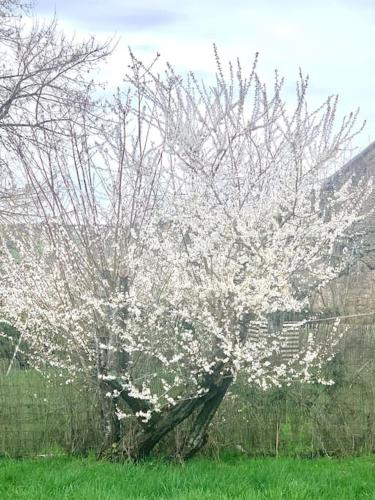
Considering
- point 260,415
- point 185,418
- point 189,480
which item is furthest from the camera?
point 260,415

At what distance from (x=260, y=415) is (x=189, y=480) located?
5.42 feet

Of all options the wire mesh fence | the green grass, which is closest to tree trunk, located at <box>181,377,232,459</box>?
the green grass

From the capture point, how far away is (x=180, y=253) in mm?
5703

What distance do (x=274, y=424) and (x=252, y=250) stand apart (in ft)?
6.39

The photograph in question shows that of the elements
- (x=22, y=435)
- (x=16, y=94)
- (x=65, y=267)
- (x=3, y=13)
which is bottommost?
(x=22, y=435)

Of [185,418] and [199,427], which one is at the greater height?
[185,418]

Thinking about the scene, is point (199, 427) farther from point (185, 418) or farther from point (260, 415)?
point (260, 415)

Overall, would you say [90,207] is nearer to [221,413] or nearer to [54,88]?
[221,413]

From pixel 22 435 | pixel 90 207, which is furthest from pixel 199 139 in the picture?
pixel 22 435

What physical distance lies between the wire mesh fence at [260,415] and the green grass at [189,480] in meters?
0.46

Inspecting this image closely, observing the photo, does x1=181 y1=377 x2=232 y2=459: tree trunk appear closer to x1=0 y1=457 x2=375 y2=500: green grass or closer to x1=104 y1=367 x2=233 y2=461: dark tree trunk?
x1=104 y1=367 x2=233 y2=461: dark tree trunk

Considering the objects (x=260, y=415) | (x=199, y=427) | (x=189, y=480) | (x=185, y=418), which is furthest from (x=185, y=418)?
(x=260, y=415)

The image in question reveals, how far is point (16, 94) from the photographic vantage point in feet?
27.5

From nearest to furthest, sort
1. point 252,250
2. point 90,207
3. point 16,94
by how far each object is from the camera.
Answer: point 252,250
point 90,207
point 16,94
